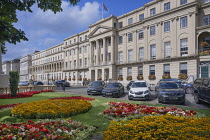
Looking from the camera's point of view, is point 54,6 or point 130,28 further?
point 130,28

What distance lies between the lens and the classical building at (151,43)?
2547 cm

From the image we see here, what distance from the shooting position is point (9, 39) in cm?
493

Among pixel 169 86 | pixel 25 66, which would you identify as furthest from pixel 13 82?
pixel 25 66

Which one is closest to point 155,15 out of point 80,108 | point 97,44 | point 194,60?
point 194,60

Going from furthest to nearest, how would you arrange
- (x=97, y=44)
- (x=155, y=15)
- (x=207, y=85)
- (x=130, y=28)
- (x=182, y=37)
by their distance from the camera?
(x=97, y=44), (x=130, y=28), (x=155, y=15), (x=182, y=37), (x=207, y=85)

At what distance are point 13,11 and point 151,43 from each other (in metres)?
30.2

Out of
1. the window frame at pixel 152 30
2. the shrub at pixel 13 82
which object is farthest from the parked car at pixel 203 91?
the window frame at pixel 152 30

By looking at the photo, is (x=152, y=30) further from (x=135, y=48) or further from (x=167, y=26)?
(x=135, y=48)

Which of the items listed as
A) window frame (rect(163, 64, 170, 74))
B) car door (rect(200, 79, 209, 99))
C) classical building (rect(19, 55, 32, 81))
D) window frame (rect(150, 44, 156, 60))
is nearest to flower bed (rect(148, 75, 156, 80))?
window frame (rect(163, 64, 170, 74))

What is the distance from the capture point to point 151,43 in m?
31.7

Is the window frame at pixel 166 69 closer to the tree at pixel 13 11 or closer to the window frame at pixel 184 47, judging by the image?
the window frame at pixel 184 47

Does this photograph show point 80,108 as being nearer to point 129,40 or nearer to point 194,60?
point 194,60

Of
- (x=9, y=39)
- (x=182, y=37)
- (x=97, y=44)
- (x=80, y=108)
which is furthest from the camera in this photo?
(x=97, y=44)

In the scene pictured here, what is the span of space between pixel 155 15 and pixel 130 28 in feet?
23.8
